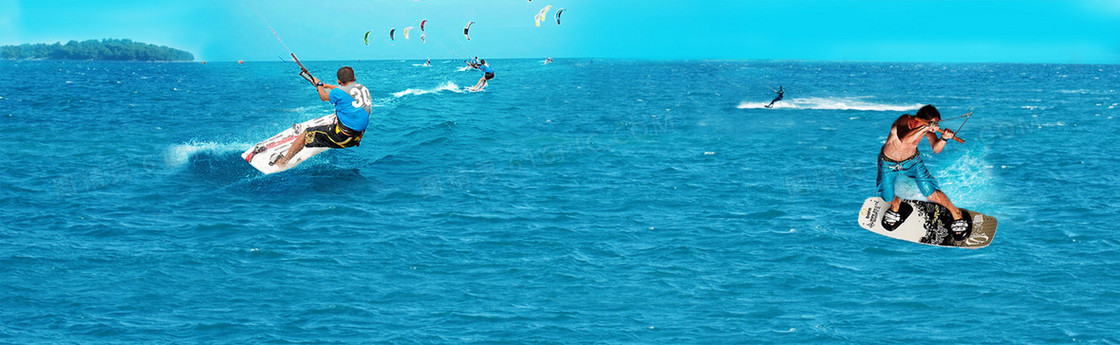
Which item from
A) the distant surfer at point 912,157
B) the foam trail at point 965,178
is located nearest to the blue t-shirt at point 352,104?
the distant surfer at point 912,157

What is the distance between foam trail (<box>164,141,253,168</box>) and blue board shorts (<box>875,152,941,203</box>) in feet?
106

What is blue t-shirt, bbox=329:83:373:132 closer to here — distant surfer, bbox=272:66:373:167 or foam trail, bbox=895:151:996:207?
distant surfer, bbox=272:66:373:167

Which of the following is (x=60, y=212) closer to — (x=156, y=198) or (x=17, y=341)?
(x=156, y=198)

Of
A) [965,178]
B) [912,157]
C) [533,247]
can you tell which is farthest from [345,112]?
[965,178]

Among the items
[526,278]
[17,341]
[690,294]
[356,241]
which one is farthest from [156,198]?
[690,294]

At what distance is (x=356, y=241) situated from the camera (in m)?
25.3

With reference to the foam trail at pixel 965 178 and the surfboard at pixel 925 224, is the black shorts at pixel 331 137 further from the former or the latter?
the foam trail at pixel 965 178

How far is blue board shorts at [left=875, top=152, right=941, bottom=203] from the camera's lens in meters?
9.75

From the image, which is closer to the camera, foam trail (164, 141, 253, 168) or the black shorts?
the black shorts

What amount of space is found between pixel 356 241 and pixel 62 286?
24.5 ft

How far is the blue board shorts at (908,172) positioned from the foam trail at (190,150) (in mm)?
32253

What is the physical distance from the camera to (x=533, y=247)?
2483cm

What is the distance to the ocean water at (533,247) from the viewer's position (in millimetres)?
19141

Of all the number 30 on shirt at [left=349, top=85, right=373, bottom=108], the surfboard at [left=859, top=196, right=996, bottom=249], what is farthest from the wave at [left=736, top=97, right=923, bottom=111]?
the surfboard at [left=859, top=196, right=996, bottom=249]
